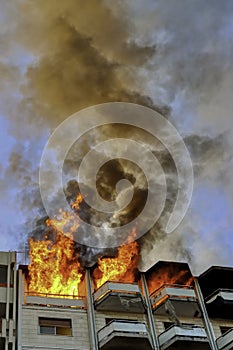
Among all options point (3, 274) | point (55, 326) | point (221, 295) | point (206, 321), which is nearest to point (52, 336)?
point (55, 326)

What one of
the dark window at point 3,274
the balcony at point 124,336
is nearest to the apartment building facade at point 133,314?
the balcony at point 124,336

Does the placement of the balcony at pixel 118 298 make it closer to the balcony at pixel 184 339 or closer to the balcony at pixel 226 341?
the balcony at pixel 184 339

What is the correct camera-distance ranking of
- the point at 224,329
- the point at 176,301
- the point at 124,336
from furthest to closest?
the point at 224,329
the point at 176,301
the point at 124,336

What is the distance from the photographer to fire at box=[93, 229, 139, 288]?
38438 millimetres

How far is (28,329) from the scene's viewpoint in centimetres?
3266

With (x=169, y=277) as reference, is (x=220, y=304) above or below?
below

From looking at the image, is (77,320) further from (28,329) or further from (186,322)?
(186,322)

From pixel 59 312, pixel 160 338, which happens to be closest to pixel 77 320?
pixel 59 312

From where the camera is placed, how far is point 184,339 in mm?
32594

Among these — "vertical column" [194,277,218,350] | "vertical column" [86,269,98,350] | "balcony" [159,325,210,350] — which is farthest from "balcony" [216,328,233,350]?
→ "vertical column" [86,269,98,350]

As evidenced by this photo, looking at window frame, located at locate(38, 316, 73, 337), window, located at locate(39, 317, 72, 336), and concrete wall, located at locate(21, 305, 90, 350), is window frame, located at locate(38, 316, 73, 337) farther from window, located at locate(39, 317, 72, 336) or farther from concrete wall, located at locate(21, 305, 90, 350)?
concrete wall, located at locate(21, 305, 90, 350)

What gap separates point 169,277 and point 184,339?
7072 millimetres

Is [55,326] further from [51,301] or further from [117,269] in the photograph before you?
[117,269]

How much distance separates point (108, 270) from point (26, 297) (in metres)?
7.00
